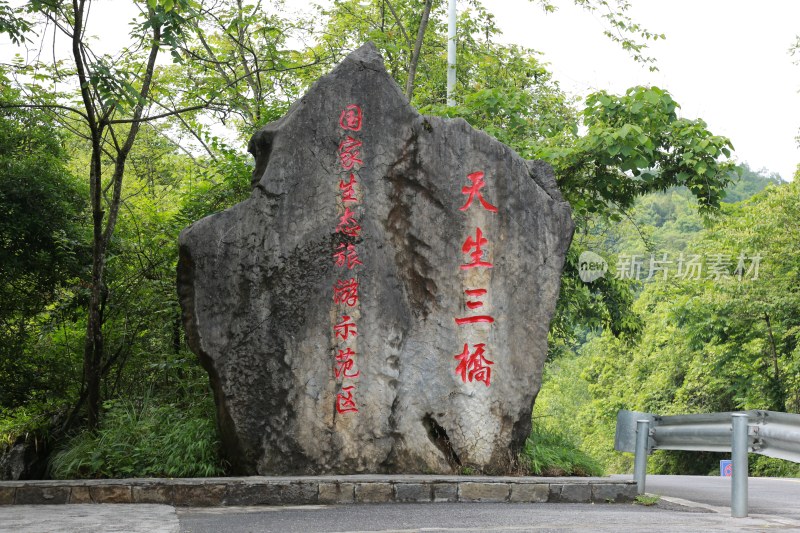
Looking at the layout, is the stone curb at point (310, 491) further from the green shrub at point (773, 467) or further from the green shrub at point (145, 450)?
the green shrub at point (773, 467)

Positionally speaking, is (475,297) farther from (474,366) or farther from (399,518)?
(399,518)

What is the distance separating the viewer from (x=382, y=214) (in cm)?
862

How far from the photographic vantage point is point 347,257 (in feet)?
27.7

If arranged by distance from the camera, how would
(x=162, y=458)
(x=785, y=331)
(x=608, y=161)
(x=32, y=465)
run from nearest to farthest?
(x=162, y=458) → (x=32, y=465) → (x=608, y=161) → (x=785, y=331)

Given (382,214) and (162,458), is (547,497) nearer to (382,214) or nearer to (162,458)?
(382,214)

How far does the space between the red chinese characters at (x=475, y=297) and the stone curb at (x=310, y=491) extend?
113cm

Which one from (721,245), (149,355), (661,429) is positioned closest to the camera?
(661,429)

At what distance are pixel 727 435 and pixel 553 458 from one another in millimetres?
3211

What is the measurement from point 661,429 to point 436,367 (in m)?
2.36

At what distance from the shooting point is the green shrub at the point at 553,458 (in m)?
8.76

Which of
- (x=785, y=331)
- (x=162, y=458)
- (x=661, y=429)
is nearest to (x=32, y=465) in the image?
(x=162, y=458)

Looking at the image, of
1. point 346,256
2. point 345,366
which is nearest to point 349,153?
point 346,256

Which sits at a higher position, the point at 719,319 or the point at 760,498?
the point at 719,319

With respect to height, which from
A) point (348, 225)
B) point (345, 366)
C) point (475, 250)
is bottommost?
point (345, 366)
